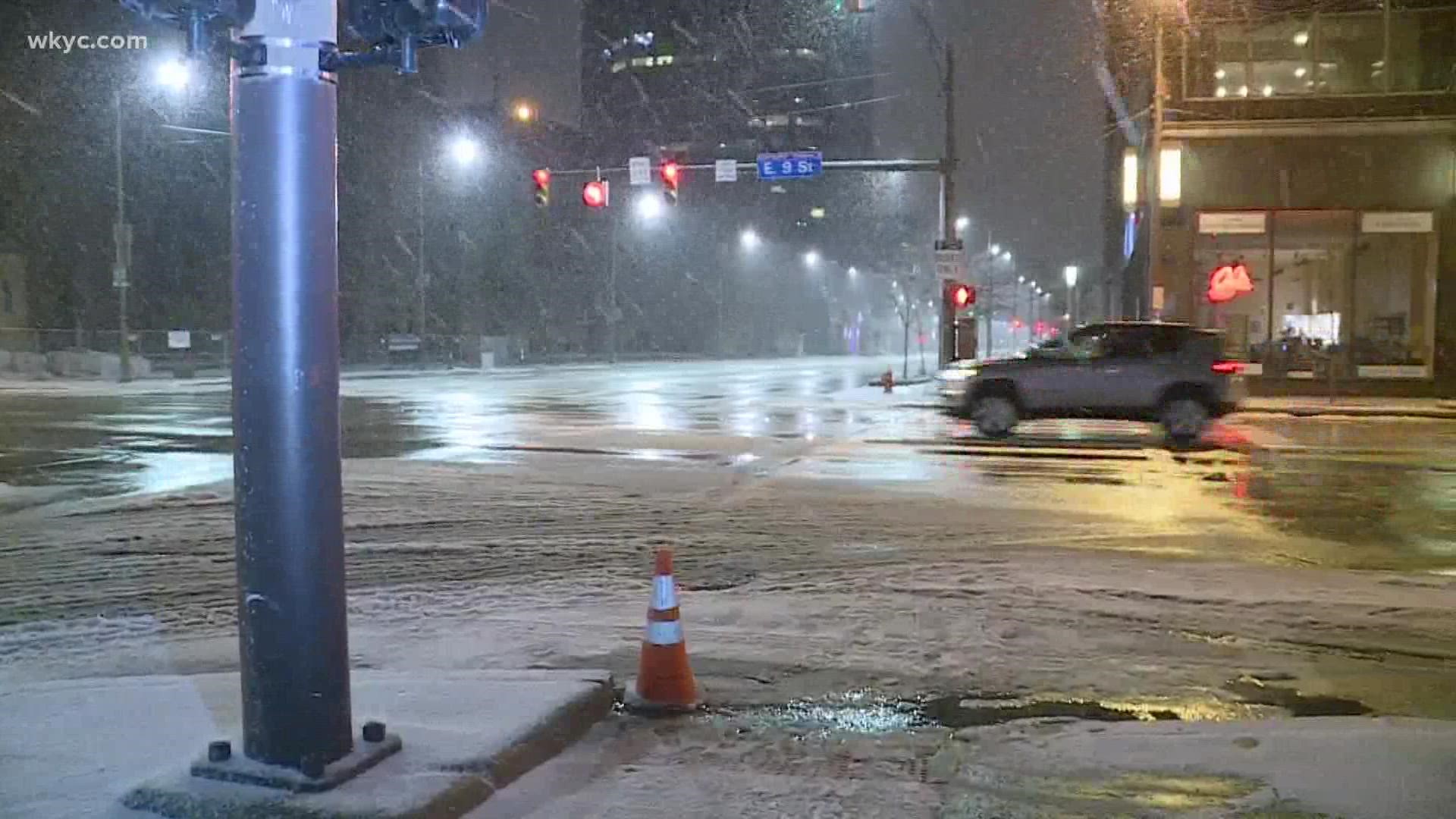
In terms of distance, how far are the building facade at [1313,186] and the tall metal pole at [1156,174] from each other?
2.18 feet

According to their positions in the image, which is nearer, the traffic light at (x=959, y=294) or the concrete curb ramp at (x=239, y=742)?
the concrete curb ramp at (x=239, y=742)

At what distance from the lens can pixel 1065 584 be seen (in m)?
8.55

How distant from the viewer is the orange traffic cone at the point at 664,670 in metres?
5.85

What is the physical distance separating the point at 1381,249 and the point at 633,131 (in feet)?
322

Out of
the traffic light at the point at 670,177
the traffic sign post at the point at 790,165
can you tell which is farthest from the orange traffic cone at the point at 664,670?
the traffic light at the point at 670,177

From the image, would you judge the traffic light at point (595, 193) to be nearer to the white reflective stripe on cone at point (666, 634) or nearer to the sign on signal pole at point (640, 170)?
the sign on signal pole at point (640, 170)

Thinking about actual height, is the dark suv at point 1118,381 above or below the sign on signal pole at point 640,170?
below

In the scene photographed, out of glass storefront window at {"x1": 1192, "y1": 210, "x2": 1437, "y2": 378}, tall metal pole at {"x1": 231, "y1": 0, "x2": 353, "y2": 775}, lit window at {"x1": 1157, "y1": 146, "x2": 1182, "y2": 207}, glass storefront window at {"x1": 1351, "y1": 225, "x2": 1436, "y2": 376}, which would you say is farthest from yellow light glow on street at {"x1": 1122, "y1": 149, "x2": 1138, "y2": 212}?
tall metal pole at {"x1": 231, "y1": 0, "x2": 353, "y2": 775}

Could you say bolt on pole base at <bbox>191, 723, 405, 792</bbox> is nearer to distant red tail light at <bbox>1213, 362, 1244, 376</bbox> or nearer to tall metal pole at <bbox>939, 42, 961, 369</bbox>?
distant red tail light at <bbox>1213, 362, 1244, 376</bbox>

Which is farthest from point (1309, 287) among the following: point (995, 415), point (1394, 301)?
point (995, 415)

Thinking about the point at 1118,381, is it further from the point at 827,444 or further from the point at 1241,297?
the point at 1241,297

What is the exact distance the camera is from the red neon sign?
31.1m
